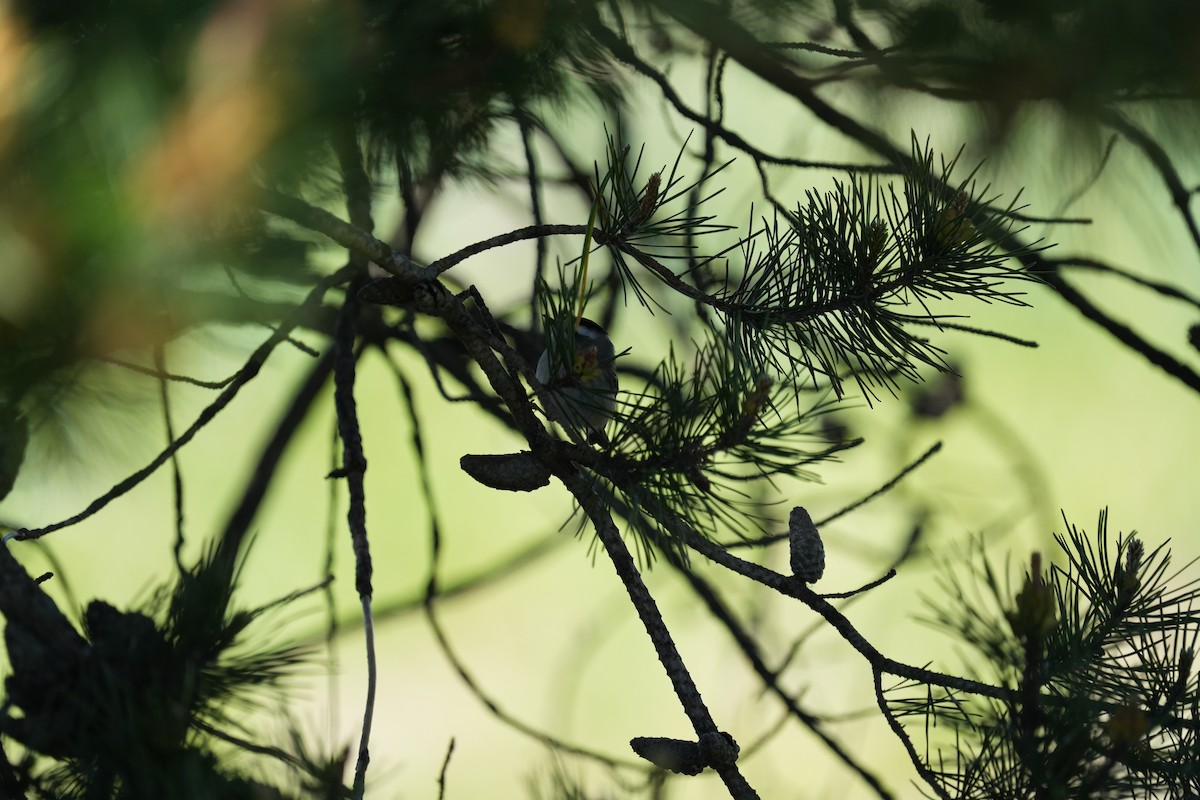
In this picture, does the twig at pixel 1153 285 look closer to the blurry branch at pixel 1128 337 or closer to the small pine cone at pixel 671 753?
the blurry branch at pixel 1128 337

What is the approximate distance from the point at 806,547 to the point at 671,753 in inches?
4.6

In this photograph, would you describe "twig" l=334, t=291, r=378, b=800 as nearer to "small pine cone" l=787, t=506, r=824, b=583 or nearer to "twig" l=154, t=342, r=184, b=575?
"twig" l=154, t=342, r=184, b=575

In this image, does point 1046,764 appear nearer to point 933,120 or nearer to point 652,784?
point 652,784

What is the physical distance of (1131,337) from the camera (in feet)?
2.55

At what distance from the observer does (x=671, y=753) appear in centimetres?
49

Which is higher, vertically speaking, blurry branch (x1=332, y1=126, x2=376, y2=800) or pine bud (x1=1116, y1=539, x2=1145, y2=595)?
blurry branch (x1=332, y1=126, x2=376, y2=800)

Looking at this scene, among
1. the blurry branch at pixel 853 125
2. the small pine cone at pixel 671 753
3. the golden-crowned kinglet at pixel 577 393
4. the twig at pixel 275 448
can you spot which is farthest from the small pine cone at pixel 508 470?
the twig at pixel 275 448

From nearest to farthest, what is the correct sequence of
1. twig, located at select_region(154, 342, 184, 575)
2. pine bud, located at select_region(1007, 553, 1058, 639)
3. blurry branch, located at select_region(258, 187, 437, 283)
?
1. pine bud, located at select_region(1007, 553, 1058, 639)
2. blurry branch, located at select_region(258, 187, 437, 283)
3. twig, located at select_region(154, 342, 184, 575)

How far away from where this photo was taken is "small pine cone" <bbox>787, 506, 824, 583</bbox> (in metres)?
0.47

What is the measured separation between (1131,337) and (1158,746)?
0.38m

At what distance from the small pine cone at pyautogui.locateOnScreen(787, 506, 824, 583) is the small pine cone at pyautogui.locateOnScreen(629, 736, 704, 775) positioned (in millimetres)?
100

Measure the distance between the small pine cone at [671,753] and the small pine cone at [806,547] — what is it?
3.9 inches

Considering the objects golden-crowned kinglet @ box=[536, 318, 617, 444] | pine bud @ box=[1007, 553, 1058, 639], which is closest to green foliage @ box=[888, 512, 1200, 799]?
pine bud @ box=[1007, 553, 1058, 639]

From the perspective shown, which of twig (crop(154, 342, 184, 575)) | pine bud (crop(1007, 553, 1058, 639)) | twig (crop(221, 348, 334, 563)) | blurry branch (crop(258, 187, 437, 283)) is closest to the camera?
pine bud (crop(1007, 553, 1058, 639))
